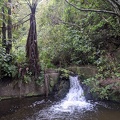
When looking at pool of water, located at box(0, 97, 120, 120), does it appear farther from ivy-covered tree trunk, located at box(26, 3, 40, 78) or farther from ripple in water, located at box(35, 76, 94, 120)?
ivy-covered tree trunk, located at box(26, 3, 40, 78)

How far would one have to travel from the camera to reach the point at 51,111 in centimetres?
578

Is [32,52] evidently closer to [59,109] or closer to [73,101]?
[73,101]

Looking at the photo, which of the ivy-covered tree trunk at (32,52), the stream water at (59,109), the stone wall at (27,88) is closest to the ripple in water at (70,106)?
the stream water at (59,109)

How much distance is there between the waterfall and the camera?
20.1 ft

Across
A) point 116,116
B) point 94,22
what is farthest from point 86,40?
point 116,116

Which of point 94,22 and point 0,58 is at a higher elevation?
point 94,22

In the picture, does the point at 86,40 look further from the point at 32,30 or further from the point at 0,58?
the point at 0,58

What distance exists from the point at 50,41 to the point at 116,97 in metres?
5.27

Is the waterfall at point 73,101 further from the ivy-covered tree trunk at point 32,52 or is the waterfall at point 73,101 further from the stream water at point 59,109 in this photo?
the ivy-covered tree trunk at point 32,52

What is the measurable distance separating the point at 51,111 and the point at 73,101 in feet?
5.14

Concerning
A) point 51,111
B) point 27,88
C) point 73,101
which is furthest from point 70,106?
point 27,88

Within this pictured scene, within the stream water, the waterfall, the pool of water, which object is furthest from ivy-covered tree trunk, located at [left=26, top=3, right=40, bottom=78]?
the waterfall

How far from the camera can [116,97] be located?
671 cm

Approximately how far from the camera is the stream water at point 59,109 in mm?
5285
